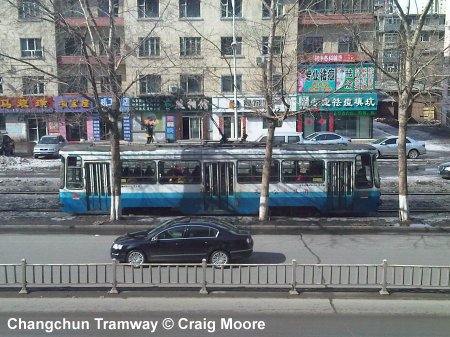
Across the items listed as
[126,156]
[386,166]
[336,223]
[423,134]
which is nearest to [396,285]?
[336,223]

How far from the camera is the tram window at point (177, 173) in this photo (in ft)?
54.4

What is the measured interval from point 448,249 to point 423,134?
104ft

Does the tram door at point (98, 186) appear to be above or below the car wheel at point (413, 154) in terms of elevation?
below

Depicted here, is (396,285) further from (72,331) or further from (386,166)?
(386,166)

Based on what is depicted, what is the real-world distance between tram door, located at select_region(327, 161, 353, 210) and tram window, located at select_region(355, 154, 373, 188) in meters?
0.24

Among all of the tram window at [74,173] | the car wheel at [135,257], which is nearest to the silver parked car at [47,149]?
the tram window at [74,173]

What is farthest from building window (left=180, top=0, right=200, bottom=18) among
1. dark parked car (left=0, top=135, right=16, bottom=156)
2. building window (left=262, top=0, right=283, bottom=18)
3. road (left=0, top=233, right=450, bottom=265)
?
road (left=0, top=233, right=450, bottom=265)

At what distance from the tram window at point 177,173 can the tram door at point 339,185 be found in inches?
180

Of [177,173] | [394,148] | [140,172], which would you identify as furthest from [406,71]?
[394,148]

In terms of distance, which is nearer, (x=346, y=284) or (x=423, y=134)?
(x=346, y=284)

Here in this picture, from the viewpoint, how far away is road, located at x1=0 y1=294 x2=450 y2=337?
813 centimetres

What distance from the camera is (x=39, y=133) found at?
41719 millimetres

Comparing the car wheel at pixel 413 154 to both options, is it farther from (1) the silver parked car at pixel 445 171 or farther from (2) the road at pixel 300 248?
(2) the road at pixel 300 248

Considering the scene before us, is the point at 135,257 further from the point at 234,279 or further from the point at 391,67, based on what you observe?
the point at 391,67
